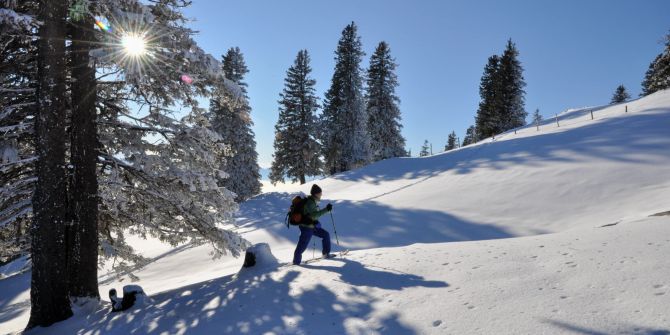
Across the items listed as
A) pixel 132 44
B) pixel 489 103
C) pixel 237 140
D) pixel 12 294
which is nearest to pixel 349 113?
pixel 237 140

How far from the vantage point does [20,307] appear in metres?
12.0

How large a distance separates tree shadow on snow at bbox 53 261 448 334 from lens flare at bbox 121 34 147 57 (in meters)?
4.55

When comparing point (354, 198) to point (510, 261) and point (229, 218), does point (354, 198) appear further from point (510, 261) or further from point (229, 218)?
point (510, 261)

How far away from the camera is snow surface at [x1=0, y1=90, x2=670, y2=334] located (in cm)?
403

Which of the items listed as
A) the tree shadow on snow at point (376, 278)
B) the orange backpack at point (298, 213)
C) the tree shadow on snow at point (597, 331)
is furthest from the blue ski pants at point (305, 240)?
the tree shadow on snow at point (597, 331)

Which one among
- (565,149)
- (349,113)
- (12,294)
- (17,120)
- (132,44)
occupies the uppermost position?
(349,113)

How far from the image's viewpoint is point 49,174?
7.04 meters

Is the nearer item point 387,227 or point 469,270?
point 469,270

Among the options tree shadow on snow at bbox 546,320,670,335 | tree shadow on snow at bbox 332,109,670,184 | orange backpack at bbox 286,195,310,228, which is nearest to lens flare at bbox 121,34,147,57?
orange backpack at bbox 286,195,310,228

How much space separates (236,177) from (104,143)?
80.8 feet

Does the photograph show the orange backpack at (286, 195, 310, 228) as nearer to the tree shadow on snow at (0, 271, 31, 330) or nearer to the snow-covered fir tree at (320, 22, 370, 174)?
the tree shadow on snow at (0, 271, 31, 330)

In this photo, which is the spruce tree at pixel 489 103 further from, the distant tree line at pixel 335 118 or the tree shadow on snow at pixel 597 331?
the tree shadow on snow at pixel 597 331

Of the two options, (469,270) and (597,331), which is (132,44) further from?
(597,331)

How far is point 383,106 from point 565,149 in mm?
22494
